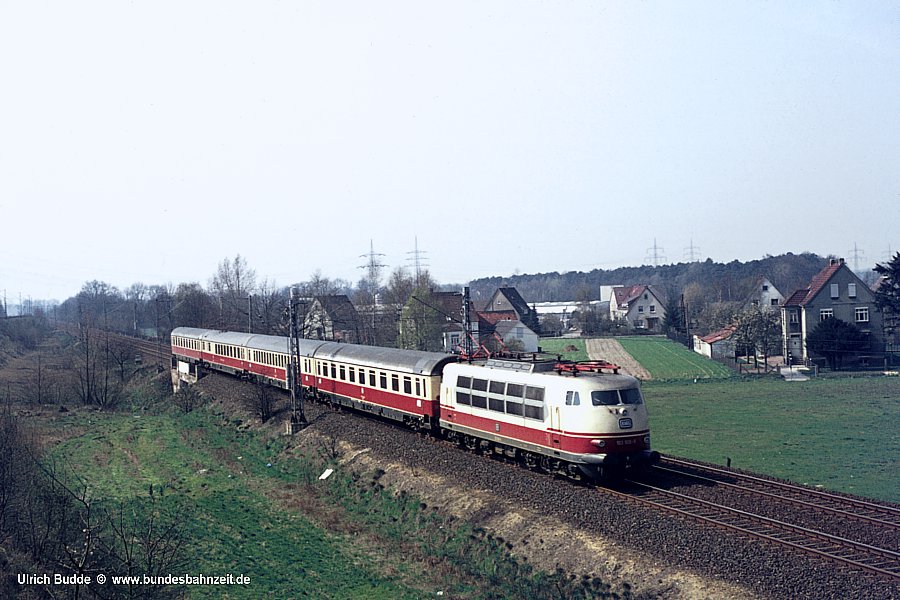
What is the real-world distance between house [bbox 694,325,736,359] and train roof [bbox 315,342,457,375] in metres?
45.9

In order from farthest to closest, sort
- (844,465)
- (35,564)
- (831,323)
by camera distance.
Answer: (831,323), (844,465), (35,564)

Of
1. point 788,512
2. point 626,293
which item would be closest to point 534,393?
point 788,512

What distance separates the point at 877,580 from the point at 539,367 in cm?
1024

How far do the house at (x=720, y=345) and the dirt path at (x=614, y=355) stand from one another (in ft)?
26.8

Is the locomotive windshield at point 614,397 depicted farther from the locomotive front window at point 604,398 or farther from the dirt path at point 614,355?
the dirt path at point 614,355

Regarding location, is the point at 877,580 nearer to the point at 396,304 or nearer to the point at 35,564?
the point at 35,564

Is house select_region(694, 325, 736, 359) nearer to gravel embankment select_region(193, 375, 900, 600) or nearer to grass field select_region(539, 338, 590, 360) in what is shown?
grass field select_region(539, 338, 590, 360)

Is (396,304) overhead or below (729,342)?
overhead

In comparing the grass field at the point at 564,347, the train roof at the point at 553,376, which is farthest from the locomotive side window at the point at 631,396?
the grass field at the point at 564,347

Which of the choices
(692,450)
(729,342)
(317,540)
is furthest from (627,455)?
(729,342)

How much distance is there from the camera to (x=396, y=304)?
71.3 meters

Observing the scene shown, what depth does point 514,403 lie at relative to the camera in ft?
70.9

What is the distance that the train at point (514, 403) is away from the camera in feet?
62.6

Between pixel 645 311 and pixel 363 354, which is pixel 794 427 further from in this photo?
pixel 645 311
